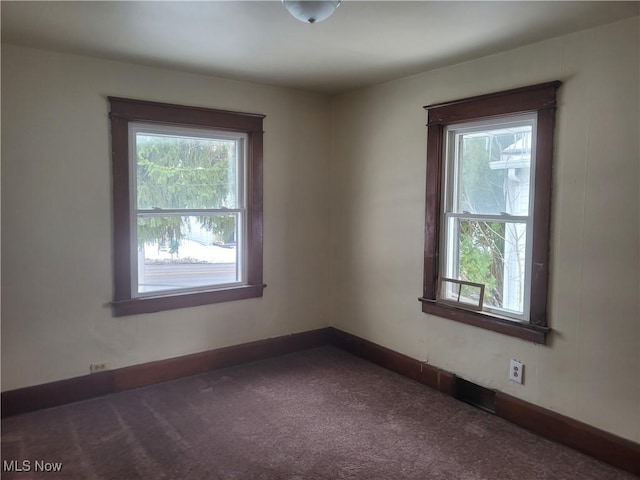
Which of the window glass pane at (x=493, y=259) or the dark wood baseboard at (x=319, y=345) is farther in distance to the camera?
the window glass pane at (x=493, y=259)

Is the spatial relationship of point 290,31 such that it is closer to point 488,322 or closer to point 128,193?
point 128,193

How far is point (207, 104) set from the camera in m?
3.79

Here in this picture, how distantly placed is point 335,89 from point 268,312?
2124 mm

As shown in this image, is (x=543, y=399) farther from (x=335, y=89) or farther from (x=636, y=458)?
(x=335, y=89)

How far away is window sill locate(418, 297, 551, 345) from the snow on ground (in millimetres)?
1686

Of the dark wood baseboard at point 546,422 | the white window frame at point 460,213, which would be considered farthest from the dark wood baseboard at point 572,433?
the white window frame at point 460,213

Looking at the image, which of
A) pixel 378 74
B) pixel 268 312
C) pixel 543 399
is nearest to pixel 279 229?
pixel 268 312

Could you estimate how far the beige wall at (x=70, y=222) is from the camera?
307cm

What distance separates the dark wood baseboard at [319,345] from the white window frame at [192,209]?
22.0 inches

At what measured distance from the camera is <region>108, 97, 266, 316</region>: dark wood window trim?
3.41 metres

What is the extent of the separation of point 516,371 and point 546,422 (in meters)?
0.34

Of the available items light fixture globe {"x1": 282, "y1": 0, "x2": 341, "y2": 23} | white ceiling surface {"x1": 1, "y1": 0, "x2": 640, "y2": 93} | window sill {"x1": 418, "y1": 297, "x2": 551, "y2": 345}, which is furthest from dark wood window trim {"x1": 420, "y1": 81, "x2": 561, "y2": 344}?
light fixture globe {"x1": 282, "y1": 0, "x2": 341, "y2": 23}

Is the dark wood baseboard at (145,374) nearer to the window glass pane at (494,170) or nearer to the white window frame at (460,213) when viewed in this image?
the white window frame at (460,213)

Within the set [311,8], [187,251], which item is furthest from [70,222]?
[311,8]
